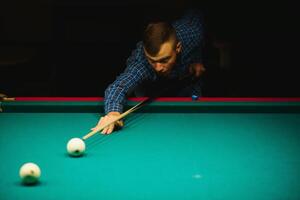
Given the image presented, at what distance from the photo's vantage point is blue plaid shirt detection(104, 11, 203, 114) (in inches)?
107

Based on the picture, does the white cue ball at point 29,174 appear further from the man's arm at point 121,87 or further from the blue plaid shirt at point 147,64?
the blue plaid shirt at point 147,64

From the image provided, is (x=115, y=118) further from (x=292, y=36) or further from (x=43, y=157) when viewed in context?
(x=292, y=36)

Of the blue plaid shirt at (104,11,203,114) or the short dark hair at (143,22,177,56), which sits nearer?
the blue plaid shirt at (104,11,203,114)

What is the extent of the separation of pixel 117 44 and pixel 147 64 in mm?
2833

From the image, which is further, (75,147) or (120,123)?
(120,123)

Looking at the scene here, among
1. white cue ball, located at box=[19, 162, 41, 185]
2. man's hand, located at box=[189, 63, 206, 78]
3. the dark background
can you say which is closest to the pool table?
white cue ball, located at box=[19, 162, 41, 185]

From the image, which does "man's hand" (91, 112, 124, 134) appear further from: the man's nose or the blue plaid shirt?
the man's nose

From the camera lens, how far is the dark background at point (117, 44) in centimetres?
528

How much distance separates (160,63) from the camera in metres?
3.03

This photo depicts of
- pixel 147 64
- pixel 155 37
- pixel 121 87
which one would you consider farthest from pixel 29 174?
pixel 147 64

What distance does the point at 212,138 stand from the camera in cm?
229

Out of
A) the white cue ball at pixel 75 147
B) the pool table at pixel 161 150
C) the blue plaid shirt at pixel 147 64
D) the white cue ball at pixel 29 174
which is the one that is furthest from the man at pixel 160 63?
the white cue ball at pixel 29 174

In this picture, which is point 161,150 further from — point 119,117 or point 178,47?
point 178,47

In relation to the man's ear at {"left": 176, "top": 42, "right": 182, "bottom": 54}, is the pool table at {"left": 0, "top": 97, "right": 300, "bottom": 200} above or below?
below
